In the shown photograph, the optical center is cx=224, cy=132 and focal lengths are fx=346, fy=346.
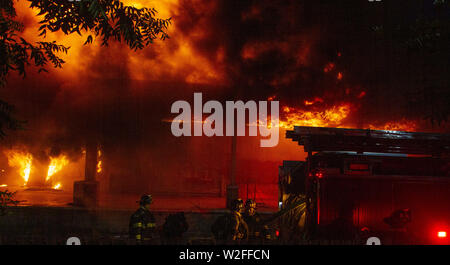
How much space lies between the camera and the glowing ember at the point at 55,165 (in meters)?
18.7

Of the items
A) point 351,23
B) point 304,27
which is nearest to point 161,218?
point 304,27

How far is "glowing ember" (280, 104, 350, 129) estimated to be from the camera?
1298cm

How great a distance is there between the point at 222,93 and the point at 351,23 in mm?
5417

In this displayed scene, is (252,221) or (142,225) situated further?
(252,221)

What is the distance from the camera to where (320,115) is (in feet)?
42.5

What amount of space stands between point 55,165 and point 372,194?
17589 mm

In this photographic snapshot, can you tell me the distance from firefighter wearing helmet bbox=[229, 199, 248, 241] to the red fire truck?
1.10 m

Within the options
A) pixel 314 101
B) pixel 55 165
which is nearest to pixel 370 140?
pixel 314 101

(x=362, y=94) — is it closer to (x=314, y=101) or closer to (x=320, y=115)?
(x=320, y=115)

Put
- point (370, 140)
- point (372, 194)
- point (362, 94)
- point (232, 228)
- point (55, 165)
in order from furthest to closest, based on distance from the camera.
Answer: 1. point (55, 165)
2. point (362, 94)
3. point (370, 140)
4. point (372, 194)
5. point (232, 228)

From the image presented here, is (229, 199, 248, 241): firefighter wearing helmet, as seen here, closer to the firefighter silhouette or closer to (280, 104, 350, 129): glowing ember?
the firefighter silhouette

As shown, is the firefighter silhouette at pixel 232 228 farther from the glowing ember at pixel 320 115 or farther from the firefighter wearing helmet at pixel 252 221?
the glowing ember at pixel 320 115
